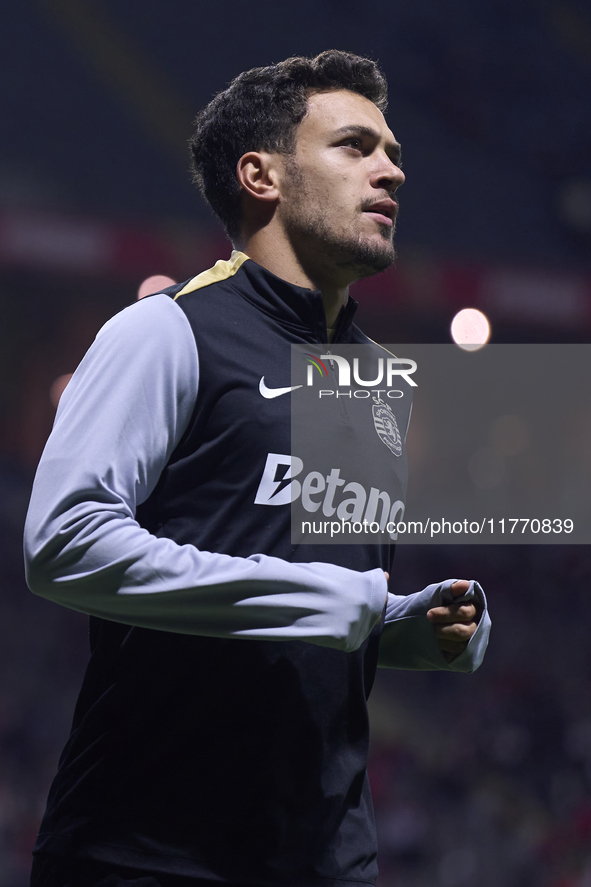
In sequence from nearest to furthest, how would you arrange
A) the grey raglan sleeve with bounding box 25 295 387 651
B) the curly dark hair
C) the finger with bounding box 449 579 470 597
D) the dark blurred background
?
the grey raglan sleeve with bounding box 25 295 387 651 < the finger with bounding box 449 579 470 597 < the curly dark hair < the dark blurred background

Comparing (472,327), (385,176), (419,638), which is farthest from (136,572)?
(472,327)

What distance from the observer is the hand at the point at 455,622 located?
1307mm

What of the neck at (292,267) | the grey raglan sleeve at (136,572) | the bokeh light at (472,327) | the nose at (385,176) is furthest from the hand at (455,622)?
the bokeh light at (472,327)

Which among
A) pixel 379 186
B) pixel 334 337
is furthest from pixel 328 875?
pixel 379 186

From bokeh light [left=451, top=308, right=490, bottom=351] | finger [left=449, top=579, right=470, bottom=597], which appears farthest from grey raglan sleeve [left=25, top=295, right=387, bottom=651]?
bokeh light [left=451, top=308, right=490, bottom=351]

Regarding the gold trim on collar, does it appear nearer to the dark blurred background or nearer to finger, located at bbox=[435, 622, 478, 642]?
finger, located at bbox=[435, 622, 478, 642]

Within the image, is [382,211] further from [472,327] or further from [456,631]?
[472,327]

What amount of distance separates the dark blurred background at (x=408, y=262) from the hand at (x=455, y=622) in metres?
5.03

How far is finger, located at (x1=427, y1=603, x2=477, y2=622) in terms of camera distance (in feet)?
4.29

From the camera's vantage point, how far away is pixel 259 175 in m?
1.62

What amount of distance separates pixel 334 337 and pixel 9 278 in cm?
961

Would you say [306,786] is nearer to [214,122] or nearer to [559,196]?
[214,122]

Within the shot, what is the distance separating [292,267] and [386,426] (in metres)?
0.33

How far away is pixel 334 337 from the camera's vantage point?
1.58 meters
